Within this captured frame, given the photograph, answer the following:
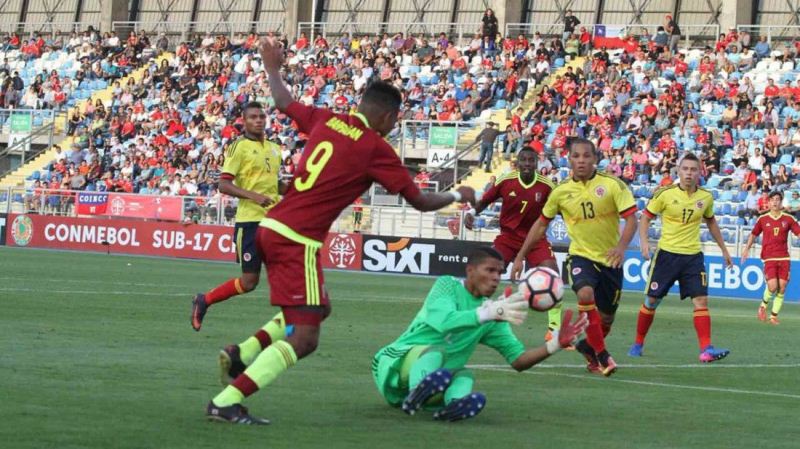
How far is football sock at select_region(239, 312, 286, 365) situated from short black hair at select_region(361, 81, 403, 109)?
157cm

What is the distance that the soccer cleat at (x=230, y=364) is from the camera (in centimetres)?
920

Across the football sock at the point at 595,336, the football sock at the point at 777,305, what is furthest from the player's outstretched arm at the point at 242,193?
the football sock at the point at 777,305

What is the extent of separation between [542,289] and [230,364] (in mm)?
1960

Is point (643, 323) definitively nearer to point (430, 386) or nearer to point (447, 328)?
point (447, 328)

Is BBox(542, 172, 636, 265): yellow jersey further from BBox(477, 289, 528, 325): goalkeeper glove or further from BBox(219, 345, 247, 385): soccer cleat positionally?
BBox(219, 345, 247, 385): soccer cleat

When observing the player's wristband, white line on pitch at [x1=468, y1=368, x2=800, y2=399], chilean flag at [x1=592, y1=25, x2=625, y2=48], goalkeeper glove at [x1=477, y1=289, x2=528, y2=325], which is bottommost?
white line on pitch at [x1=468, y1=368, x2=800, y2=399]

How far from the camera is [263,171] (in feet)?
52.1

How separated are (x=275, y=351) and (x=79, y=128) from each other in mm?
44690

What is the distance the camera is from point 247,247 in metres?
15.6

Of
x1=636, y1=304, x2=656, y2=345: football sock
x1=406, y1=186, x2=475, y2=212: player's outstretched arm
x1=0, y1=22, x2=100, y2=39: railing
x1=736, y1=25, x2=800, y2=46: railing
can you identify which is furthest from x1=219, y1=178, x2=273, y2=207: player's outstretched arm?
x1=0, y1=22, x2=100, y2=39: railing

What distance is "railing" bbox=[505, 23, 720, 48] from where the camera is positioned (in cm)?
4778

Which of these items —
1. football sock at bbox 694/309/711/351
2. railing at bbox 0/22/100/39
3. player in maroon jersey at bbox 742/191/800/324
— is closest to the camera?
football sock at bbox 694/309/711/351

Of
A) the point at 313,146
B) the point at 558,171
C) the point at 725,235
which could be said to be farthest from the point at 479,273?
the point at 558,171

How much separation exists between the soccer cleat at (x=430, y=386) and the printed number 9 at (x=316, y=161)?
4.51ft
